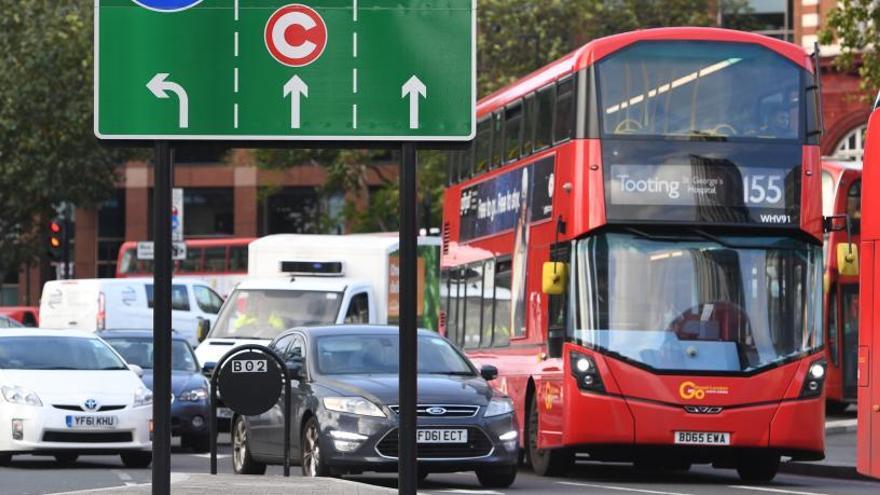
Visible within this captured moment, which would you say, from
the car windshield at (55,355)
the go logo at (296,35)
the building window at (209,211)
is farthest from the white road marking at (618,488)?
the building window at (209,211)

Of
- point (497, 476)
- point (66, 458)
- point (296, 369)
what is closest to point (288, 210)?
point (66, 458)

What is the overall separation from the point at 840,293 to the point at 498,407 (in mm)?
17494

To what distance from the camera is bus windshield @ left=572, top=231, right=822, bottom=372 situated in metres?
21.1

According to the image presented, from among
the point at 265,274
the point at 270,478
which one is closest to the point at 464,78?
the point at 270,478

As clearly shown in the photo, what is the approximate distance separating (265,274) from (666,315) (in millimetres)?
14970

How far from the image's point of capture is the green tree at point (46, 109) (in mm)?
60594

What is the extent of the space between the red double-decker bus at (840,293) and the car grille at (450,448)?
52.9 feet

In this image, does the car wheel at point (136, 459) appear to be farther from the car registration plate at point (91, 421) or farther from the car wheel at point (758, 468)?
the car wheel at point (758, 468)

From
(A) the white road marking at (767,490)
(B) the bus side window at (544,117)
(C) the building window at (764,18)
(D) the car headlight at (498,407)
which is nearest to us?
(D) the car headlight at (498,407)

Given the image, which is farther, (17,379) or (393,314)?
(393,314)

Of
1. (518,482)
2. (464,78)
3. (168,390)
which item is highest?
(464,78)

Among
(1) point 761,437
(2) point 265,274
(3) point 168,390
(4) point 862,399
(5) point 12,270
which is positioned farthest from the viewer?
(5) point 12,270

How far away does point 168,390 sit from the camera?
1112 cm

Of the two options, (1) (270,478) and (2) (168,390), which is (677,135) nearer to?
(1) (270,478)
